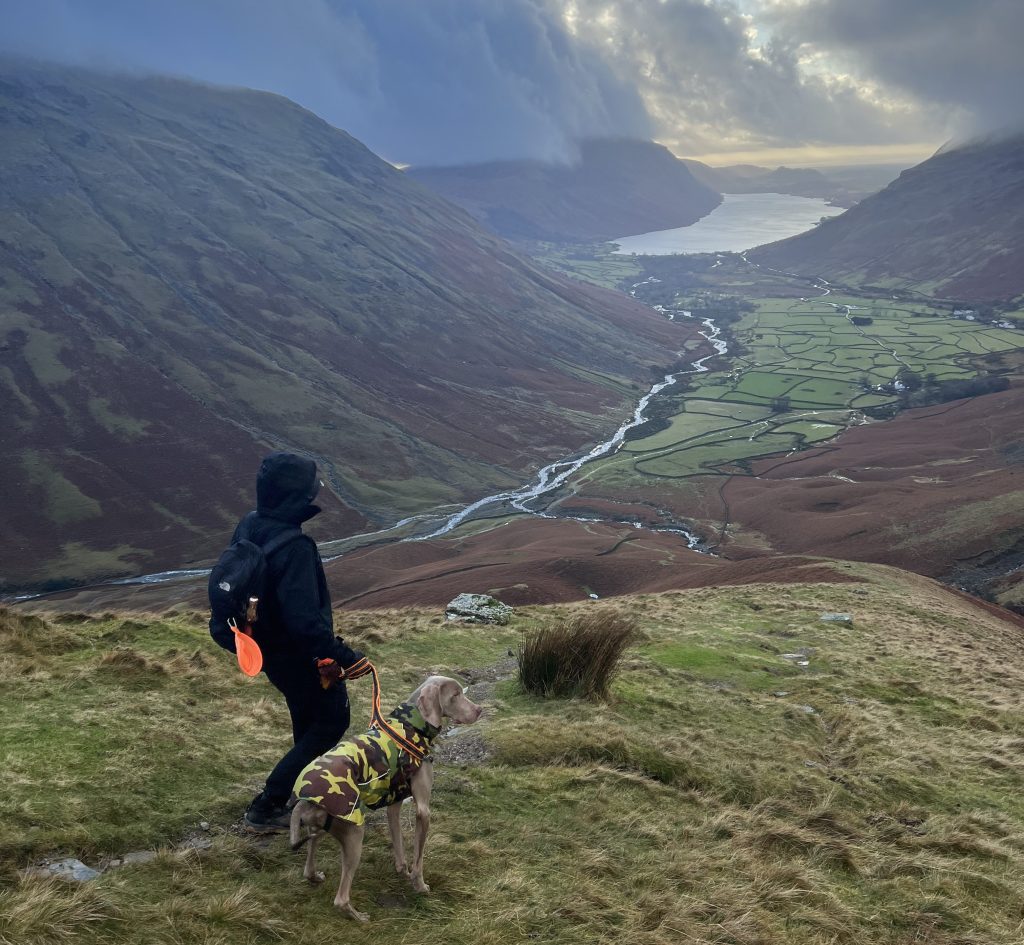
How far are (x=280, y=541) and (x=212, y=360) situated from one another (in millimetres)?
129837

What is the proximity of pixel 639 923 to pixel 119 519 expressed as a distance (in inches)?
3665

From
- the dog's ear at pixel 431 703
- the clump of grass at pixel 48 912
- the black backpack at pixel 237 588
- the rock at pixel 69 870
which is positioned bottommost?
the rock at pixel 69 870

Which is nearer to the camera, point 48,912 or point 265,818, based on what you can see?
point 48,912

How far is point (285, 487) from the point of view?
26.1 ft

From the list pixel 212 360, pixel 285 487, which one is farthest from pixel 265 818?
pixel 212 360

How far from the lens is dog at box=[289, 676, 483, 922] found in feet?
22.3

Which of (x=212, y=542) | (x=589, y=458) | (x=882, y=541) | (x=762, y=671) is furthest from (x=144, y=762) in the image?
(x=589, y=458)

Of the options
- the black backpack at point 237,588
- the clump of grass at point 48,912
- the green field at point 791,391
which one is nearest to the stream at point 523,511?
the green field at point 791,391

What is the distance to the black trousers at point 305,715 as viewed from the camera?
8055 mm

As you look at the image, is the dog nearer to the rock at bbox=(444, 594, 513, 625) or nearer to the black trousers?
the black trousers

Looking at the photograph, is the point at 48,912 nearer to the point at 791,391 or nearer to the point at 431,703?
the point at 431,703

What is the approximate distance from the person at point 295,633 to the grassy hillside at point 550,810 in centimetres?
75

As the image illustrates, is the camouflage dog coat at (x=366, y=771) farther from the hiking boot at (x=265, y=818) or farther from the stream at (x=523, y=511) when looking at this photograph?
the stream at (x=523, y=511)

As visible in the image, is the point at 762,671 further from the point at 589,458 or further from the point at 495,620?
the point at 589,458
